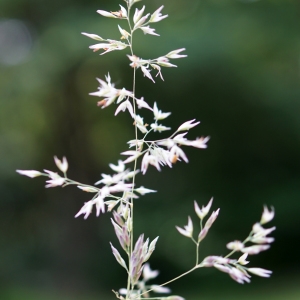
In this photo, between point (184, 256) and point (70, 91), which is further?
point (184, 256)

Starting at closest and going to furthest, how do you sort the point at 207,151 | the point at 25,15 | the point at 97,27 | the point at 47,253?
the point at 97,27 < the point at 25,15 < the point at 207,151 < the point at 47,253

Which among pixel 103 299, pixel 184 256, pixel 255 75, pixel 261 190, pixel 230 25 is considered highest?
pixel 230 25

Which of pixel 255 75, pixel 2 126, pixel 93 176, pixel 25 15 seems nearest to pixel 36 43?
pixel 25 15

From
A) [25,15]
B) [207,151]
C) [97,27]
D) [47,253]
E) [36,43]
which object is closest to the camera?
[97,27]

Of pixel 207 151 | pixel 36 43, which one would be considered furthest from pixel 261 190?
pixel 36 43

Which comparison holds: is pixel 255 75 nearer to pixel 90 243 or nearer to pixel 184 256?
pixel 184 256

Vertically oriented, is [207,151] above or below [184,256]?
above
